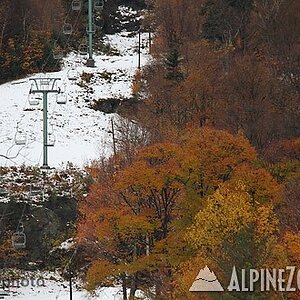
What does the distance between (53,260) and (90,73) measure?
1591 centimetres

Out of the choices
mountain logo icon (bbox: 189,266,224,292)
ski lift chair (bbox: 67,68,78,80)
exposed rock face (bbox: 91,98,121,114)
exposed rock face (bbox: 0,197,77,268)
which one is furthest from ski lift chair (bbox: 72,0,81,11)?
mountain logo icon (bbox: 189,266,224,292)

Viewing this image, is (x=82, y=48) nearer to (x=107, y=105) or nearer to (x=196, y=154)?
(x=107, y=105)

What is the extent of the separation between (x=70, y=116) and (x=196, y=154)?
55.4ft

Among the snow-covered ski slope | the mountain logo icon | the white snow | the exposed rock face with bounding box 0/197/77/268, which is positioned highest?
the snow-covered ski slope

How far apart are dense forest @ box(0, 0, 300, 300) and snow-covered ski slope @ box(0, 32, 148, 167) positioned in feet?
5.35

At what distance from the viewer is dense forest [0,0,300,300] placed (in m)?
19.7

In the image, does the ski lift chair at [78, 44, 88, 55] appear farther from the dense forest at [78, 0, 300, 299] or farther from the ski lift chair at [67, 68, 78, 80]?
the dense forest at [78, 0, 300, 299]

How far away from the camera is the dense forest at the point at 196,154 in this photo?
1967 cm

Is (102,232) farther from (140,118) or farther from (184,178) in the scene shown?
(140,118)

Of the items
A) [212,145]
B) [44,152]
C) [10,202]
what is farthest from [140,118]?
[212,145]

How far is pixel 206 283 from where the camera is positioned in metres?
16.0

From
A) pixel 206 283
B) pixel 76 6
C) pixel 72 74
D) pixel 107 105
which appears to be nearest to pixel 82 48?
pixel 72 74

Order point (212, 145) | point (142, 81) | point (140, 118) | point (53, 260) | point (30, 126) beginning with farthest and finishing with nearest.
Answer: point (142, 81), point (30, 126), point (140, 118), point (53, 260), point (212, 145)

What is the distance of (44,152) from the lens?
32.2 meters
